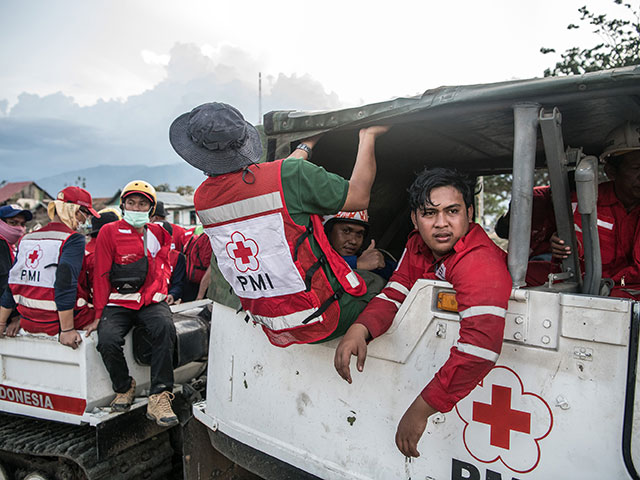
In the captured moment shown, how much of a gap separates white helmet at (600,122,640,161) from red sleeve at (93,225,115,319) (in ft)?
10.4

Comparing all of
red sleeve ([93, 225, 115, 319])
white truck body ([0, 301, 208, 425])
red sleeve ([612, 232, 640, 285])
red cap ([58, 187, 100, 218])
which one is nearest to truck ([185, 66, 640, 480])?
red sleeve ([612, 232, 640, 285])

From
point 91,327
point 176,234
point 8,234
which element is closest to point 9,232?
point 8,234

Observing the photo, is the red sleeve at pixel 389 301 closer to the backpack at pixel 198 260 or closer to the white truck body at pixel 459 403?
the white truck body at pixel 459 403

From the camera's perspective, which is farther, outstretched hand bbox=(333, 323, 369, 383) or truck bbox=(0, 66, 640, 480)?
outstretched hand bbox=(333, 323, 369, 383)

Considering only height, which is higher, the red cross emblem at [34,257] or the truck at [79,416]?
the red cross emblem at [34,257]

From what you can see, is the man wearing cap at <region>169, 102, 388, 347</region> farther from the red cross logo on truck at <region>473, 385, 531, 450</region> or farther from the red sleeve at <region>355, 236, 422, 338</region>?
the red cross logo on truck at <region>473, 385, 531, 450</region>

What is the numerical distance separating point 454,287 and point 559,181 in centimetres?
64

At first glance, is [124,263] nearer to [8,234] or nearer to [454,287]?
[8,234]

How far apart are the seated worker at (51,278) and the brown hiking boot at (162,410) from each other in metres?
0.67

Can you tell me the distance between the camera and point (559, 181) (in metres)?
1.88

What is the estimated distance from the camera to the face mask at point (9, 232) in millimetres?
4125

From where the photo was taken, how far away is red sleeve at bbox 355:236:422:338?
1.94 m

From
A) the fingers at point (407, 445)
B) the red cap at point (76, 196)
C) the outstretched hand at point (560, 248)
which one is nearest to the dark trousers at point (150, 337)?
the red cap at point (76, 196)

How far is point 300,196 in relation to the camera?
6.52 feet
